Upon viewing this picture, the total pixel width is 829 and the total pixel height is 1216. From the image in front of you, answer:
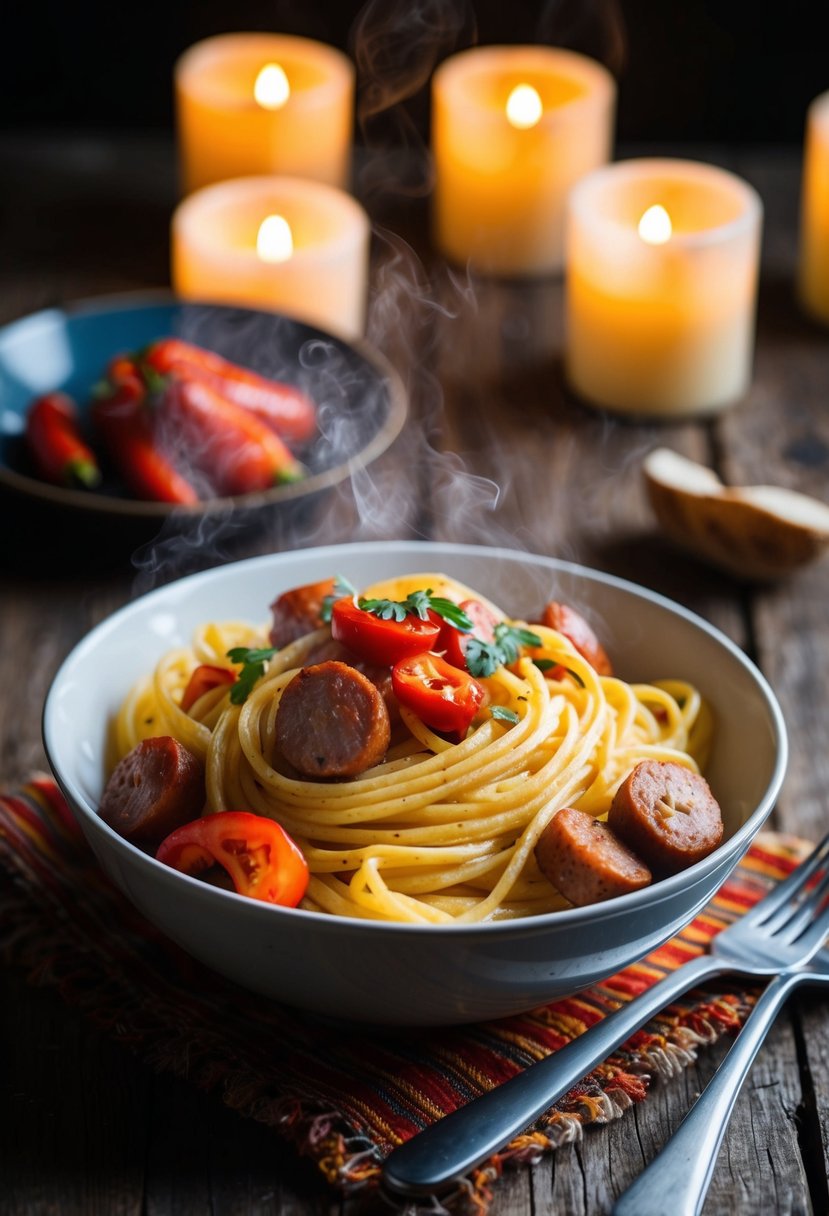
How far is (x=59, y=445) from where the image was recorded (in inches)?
153

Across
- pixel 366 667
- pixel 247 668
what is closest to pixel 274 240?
pixel 247 668

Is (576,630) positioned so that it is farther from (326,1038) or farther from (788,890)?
(326,1038)

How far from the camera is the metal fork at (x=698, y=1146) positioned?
2012mm

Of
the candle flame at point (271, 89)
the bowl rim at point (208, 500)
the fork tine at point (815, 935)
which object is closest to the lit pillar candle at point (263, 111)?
the candle flame at point (271, 89)

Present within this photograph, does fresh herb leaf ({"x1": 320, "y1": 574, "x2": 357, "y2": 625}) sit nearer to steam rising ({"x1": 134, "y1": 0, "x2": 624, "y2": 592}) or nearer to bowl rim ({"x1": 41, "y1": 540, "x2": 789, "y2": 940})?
bowl rim ({"x1": 41, "y1": 540, "x2": 789, "y2": 940})

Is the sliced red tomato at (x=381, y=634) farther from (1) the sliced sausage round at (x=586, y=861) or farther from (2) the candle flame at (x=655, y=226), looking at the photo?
(2) the candle flame at (x=655, y=226)

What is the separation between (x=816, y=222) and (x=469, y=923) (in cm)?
345

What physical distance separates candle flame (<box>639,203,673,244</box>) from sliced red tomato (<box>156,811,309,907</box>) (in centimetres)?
270

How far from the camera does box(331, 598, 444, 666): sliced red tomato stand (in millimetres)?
2455

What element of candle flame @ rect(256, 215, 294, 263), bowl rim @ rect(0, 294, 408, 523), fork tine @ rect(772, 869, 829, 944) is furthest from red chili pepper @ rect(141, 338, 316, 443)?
fork tine @ rect(772, 869, 829, 944)

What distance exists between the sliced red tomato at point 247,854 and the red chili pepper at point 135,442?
1.59 m

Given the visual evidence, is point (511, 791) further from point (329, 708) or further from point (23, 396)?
point (23, 396)

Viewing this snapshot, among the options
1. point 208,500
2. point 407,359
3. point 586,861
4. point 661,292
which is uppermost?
point 586,861

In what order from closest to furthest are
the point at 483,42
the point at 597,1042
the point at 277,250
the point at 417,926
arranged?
the point at 417,926 → the point at 597,1042 → the point at 277,250 → the point at 483,42
